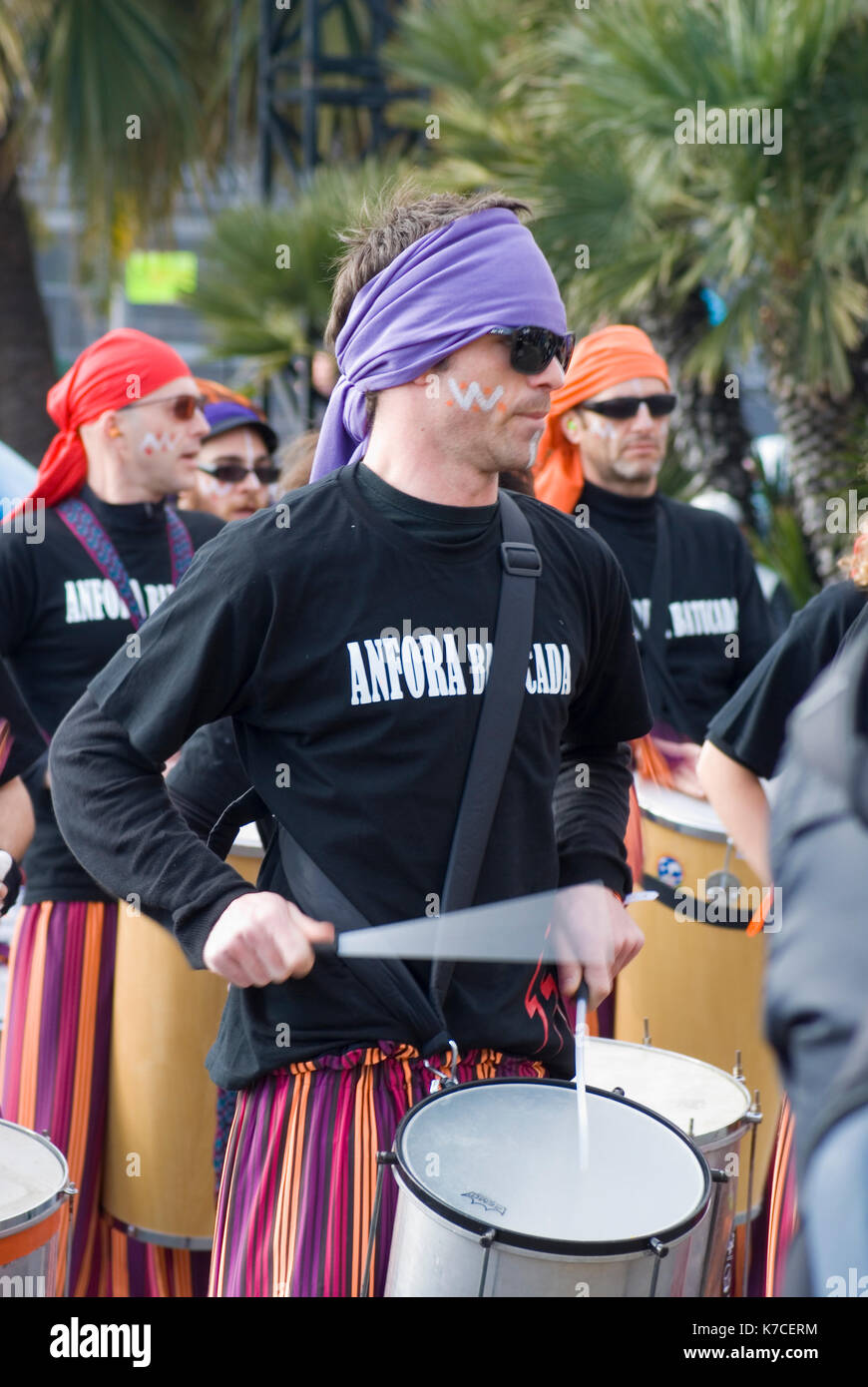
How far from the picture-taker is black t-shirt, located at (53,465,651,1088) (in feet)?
6.63

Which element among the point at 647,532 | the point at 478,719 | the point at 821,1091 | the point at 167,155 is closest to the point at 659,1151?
the point at 478,719

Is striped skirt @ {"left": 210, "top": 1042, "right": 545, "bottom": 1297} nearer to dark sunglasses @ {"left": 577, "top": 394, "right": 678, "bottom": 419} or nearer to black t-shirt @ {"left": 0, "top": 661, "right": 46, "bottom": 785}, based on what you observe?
black t-shirt @ {"left": 0, "top": 661, "right": 46, "bottom": 785}

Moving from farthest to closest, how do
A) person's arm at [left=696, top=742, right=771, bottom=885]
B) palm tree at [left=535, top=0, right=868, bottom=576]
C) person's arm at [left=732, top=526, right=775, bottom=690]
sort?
palm tree at [left=535, top=0, right=868, bottom=576], person's arm at [left=732, top=526, right=775, bottom=690], person's arm at [left=696, top=742, right=771, bottom=885]

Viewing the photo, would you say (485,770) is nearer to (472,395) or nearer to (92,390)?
(472,395)

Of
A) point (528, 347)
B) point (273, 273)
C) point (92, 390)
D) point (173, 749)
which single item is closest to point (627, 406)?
point (92, 390)

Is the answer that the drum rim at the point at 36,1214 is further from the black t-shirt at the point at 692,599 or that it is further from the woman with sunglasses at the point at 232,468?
the woman with sunglasses at the point at 232,468

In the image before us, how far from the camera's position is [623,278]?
6.75 metres

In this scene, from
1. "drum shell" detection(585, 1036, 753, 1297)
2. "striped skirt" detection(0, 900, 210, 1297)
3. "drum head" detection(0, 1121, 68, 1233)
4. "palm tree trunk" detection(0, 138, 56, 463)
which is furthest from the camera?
"palm tree trunk" detection(0, 138, 56, 463)

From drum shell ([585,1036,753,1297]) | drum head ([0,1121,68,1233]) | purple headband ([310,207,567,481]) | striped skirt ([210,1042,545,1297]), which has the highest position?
purple headband ([310,207,567,481])

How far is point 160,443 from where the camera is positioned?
13.5 feet

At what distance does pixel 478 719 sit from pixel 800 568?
4892 mm

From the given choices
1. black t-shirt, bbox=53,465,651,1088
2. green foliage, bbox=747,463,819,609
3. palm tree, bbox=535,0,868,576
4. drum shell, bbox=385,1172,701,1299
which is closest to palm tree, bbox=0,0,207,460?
palm tree, bbox=535,0,868,576

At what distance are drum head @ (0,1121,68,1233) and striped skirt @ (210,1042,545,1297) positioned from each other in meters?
0.27
